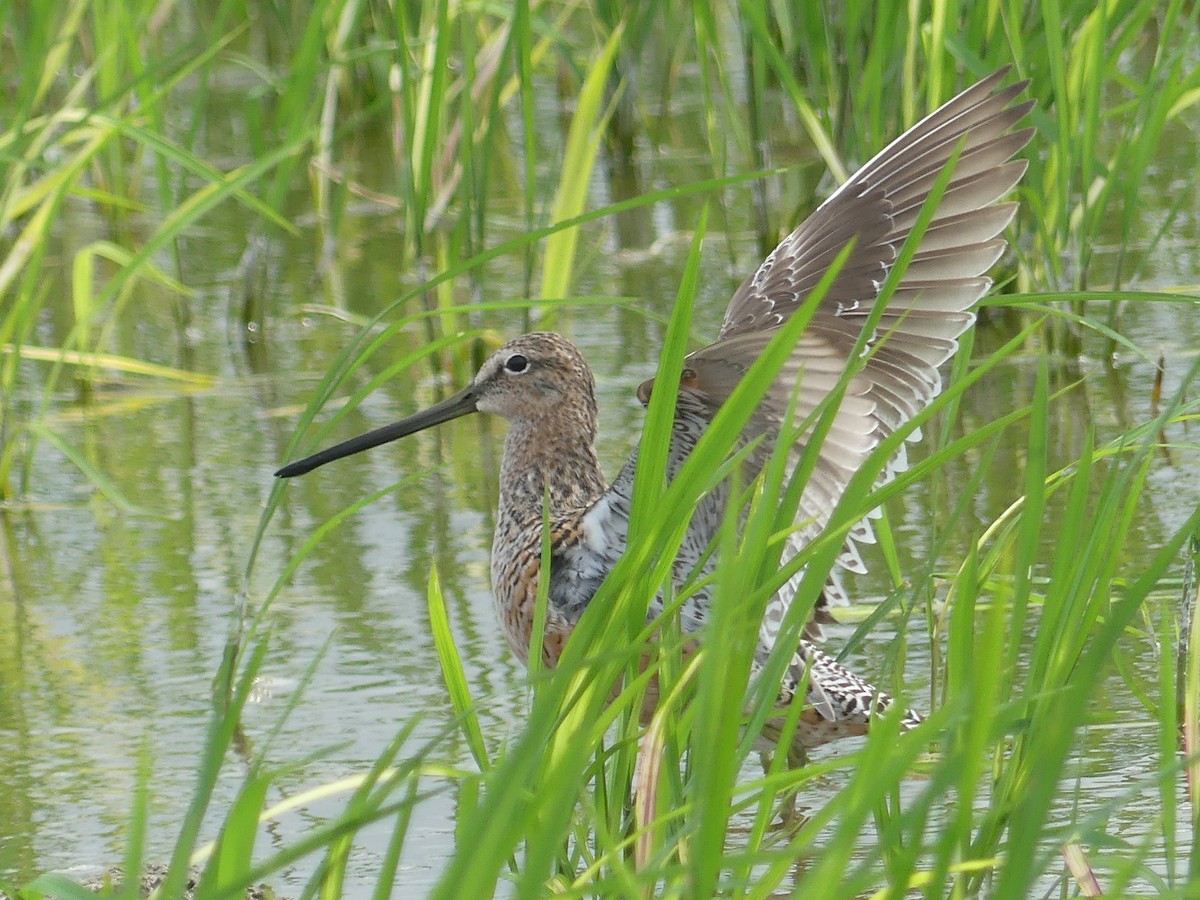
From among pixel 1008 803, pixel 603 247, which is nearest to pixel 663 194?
pixel 1008 803

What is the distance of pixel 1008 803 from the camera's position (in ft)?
6.81

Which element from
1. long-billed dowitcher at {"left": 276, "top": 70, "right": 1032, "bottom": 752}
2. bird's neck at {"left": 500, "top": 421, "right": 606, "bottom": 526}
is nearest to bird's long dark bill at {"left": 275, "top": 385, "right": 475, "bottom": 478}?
long-billed dowitcher at {"left": 276, "top": 70, "right": 1032, "bottom": 752}

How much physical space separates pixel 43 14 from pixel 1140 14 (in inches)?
109

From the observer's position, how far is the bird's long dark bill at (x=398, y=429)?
146 inches

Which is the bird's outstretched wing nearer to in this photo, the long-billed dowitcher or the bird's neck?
the long-billed dowitcher

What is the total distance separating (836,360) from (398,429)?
1.19m

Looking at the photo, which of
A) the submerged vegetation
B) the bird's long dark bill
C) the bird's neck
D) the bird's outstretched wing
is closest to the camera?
the submerged vegetation

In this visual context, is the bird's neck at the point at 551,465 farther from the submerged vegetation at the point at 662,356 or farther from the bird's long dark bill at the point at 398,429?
the submerged vegetation at the point at 662,356

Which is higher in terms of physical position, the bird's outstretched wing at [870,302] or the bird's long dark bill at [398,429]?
the bird's outstretched wing at [870,302]

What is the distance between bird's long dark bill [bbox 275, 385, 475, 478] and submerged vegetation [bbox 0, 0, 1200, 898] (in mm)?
181

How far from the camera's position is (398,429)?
152 inches

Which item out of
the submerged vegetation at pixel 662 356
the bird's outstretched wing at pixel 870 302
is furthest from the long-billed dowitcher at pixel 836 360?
the submerged vegetation at pixel 662 356

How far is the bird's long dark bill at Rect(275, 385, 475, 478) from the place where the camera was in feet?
12.2

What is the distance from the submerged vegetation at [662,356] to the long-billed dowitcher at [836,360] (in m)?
0.11
